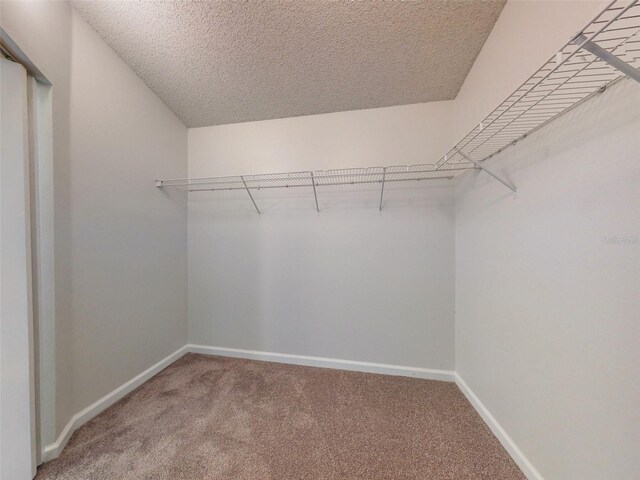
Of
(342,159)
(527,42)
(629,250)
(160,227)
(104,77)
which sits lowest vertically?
(629,250)

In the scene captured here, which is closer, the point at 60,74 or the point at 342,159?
the point at 60,74

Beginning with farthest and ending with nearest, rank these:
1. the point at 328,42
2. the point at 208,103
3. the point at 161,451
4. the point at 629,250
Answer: the point at 208,103, the point at 328,42, the point at 161,451, the point at 629,250

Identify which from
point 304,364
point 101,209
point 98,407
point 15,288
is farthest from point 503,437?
point 101,209

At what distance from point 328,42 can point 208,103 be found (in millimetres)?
1093

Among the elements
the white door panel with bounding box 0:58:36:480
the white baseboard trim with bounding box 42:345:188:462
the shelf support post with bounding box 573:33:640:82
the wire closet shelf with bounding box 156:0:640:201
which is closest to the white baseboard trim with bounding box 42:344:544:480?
the white baseboard trim with bounding box 42:345:188:462

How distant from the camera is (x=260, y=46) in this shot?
4.26 ft

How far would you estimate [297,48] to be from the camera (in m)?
1.30

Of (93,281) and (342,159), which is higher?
(342,159)

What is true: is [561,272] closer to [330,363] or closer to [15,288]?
[330,363]

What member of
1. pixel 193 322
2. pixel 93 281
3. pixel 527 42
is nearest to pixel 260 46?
pixel 527 42

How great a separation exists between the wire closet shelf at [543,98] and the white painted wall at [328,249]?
0.11m

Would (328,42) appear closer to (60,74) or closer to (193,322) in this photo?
(60,74)

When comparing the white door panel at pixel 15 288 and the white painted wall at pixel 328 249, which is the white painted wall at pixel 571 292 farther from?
the white door panel at pixel 15 288

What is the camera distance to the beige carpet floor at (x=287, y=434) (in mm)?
1025
